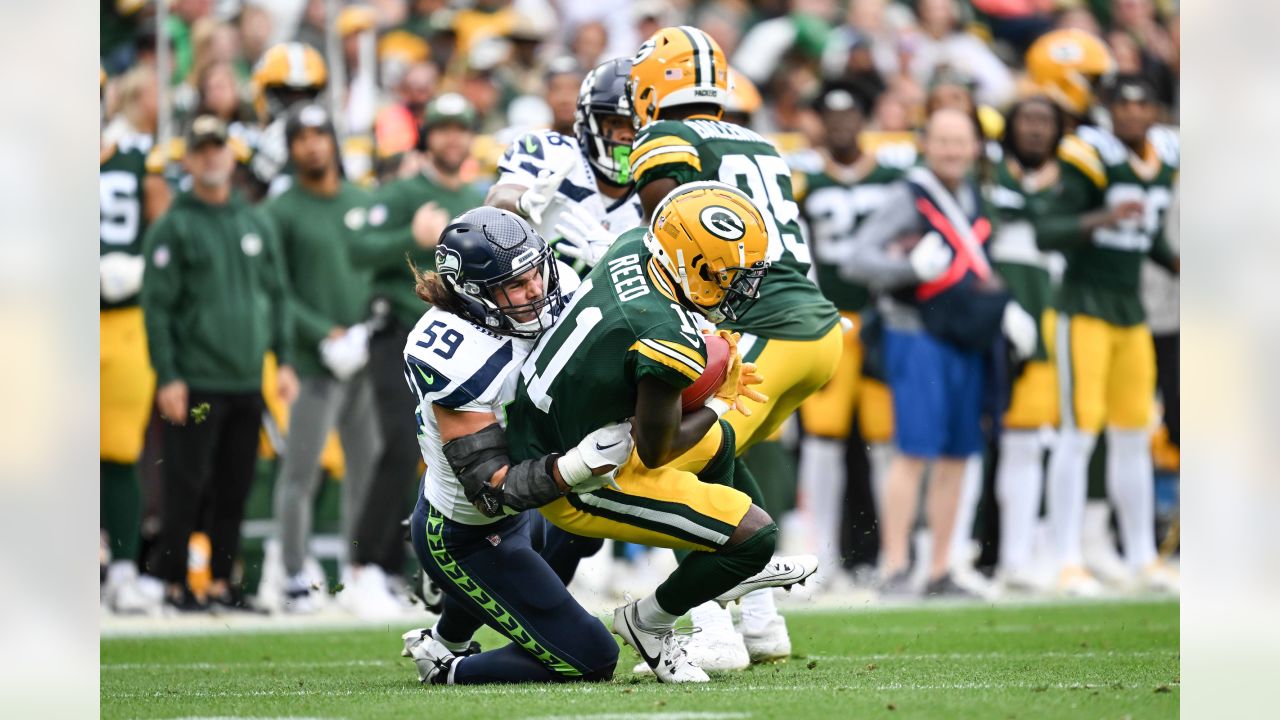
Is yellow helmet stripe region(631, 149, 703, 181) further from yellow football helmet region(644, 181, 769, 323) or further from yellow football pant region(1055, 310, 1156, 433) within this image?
yellow football pant region(1055, 310, 1156, 433)

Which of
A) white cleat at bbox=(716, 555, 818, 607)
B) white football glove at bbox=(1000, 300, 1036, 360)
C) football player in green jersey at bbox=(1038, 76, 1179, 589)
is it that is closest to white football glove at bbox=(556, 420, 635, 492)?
white cleat at bbox=(716, 555, 818, 607)

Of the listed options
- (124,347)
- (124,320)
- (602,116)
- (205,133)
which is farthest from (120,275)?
(602,116)

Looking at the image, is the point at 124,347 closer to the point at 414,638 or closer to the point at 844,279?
the point at 844,279

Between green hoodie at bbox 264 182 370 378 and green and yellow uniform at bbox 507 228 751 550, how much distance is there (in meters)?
3.88

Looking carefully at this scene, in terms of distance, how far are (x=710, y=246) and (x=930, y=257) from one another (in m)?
4.12

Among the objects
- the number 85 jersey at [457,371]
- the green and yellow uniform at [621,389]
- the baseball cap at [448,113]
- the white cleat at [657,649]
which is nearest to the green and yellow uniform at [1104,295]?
the baseball cap at [448,113]

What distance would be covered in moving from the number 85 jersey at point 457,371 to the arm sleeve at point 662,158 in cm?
85

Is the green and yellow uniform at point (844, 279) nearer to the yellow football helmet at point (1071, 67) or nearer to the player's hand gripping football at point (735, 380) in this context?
the yellow football helmet at point (1071, 67)

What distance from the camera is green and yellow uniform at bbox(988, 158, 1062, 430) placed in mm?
9383

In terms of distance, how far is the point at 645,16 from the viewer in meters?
11.9

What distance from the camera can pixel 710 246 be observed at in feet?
16.4
